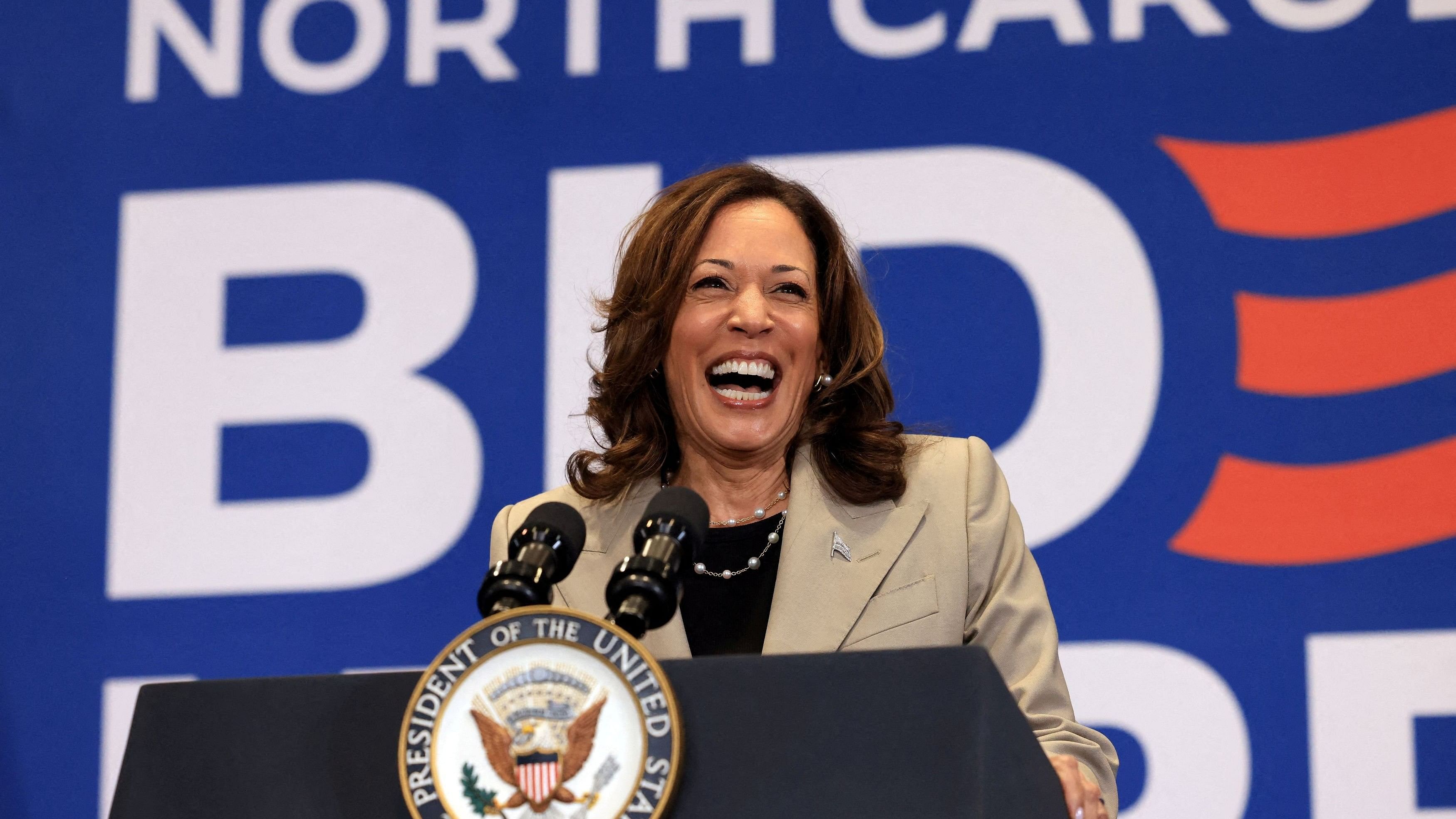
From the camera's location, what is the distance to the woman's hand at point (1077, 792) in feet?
4.16

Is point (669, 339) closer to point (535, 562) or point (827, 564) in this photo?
point (827, 564)

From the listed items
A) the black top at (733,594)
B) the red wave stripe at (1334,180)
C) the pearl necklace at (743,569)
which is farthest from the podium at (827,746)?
the red wave stripe at (1334,180)

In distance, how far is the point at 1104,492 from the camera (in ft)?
9.41

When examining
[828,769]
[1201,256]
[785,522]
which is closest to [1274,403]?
[1201,256]

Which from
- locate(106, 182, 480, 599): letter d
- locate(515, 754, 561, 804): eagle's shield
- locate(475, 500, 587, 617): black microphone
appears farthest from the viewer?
locate(106, 182, 480, 599): letter d

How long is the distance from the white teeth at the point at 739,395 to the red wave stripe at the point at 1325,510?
1.06m

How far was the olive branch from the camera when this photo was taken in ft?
3.66

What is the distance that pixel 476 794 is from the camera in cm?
112

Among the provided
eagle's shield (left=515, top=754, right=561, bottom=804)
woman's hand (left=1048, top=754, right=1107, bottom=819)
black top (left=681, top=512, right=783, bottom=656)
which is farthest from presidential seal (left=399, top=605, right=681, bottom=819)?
black top (left=681, top=512, right=783, bottom=656)

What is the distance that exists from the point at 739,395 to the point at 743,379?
22 mm

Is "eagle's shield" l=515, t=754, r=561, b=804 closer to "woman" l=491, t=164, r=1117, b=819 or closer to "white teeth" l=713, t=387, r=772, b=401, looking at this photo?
"woman" l=491, t=164, r=1117, b=819

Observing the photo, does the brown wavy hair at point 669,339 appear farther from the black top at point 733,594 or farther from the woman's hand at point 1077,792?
the woman's hand at point 1077,792

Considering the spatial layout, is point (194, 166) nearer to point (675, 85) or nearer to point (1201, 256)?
point (675, 85)

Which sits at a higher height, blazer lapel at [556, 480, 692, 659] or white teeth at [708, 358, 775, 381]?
white teeth at [708, 358, 775, 381]
